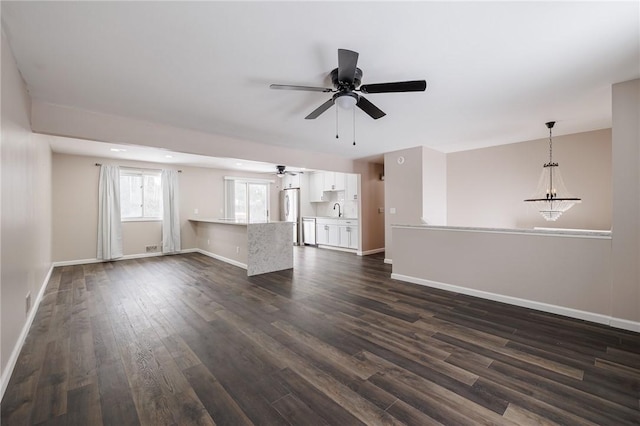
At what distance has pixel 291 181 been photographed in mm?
9328

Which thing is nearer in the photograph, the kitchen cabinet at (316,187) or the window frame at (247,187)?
the window frame at (247,187)

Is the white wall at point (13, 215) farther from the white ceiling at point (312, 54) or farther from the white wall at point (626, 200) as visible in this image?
the white wall at point (626, 200)

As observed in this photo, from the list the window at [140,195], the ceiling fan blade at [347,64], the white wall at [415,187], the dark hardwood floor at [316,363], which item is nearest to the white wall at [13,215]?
the dark hardwood floor at [316,363]

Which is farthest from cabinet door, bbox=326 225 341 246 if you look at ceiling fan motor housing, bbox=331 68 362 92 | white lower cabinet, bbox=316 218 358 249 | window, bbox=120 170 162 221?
ceiling fan motor housing, bbox=331 68 362 92

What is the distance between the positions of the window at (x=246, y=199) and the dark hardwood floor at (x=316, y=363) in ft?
15.5

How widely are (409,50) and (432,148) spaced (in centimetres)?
378

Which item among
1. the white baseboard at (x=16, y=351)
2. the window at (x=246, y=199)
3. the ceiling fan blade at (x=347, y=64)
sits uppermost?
the ceiling fan blade at (x=347, y=64)

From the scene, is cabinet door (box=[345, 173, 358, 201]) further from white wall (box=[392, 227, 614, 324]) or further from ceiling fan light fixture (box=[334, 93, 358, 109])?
ceiling fan light fixture (box=[334, 93, 358, 109])

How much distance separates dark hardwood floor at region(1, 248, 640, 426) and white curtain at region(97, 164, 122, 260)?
269 centimetres

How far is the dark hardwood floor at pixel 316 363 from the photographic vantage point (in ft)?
5.25

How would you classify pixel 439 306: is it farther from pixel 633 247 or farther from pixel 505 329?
pixel 633 247

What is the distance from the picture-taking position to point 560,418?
5.01 feet

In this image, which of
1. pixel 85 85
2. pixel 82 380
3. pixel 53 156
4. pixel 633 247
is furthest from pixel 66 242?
pixel 633 247

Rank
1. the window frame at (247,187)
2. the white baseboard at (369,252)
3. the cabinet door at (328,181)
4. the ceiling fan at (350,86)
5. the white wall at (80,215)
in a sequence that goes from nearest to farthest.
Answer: the ceiling fan at (350,86) < the white wall at (80,215) < the white baseboard at (369,252) < the window frame at (247,187) < the cabinet door at (328,181)
